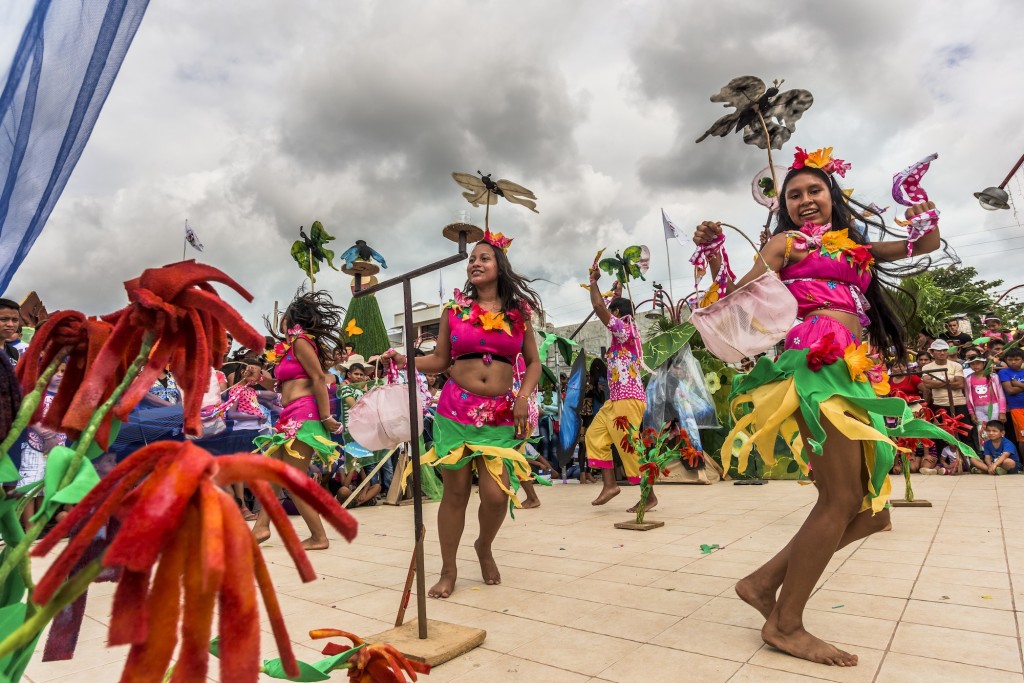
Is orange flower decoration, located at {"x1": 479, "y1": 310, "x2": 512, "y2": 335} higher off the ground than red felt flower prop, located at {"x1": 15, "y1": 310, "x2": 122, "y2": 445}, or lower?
higher

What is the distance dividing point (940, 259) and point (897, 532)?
2.33 m

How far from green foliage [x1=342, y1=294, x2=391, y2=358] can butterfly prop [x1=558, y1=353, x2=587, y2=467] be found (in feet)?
30.1

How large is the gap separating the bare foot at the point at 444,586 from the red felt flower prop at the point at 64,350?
101 inches

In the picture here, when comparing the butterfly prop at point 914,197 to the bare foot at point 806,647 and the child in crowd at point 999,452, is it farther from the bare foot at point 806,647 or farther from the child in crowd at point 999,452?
the child in crowd at point 999,452

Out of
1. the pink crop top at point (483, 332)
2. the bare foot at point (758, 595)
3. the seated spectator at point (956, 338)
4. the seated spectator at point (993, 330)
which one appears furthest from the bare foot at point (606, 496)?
the seated spectator at point (993, 330)

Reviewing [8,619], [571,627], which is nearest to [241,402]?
[571,627]

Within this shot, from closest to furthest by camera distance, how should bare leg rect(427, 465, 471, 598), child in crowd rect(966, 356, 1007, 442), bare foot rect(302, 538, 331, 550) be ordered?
bare leg rect(427, 465, 471, 598), bare foot rect(302, 538, 331, 550), child in crowd rect(966, 356, 1007, 442)

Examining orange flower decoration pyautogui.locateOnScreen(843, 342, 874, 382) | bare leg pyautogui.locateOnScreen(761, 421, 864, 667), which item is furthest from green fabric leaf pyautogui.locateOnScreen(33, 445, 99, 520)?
orange flower decoration pyautogui.locateOnScreen(843, 342, 874, 382)

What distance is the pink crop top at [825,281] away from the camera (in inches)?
96.7

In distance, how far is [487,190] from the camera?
3.80 metres

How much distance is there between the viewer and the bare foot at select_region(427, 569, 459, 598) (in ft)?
10.4

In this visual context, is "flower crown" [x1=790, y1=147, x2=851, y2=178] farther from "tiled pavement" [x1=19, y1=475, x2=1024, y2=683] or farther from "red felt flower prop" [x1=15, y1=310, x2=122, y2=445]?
"red felt flower prop" [x1=15, y1=310, x2=122, y2=445]

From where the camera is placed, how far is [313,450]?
16.5 feet

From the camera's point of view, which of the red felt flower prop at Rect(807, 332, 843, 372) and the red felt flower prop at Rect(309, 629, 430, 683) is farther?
the red felt flower prop at Rect(807, 332, 843, 372)
